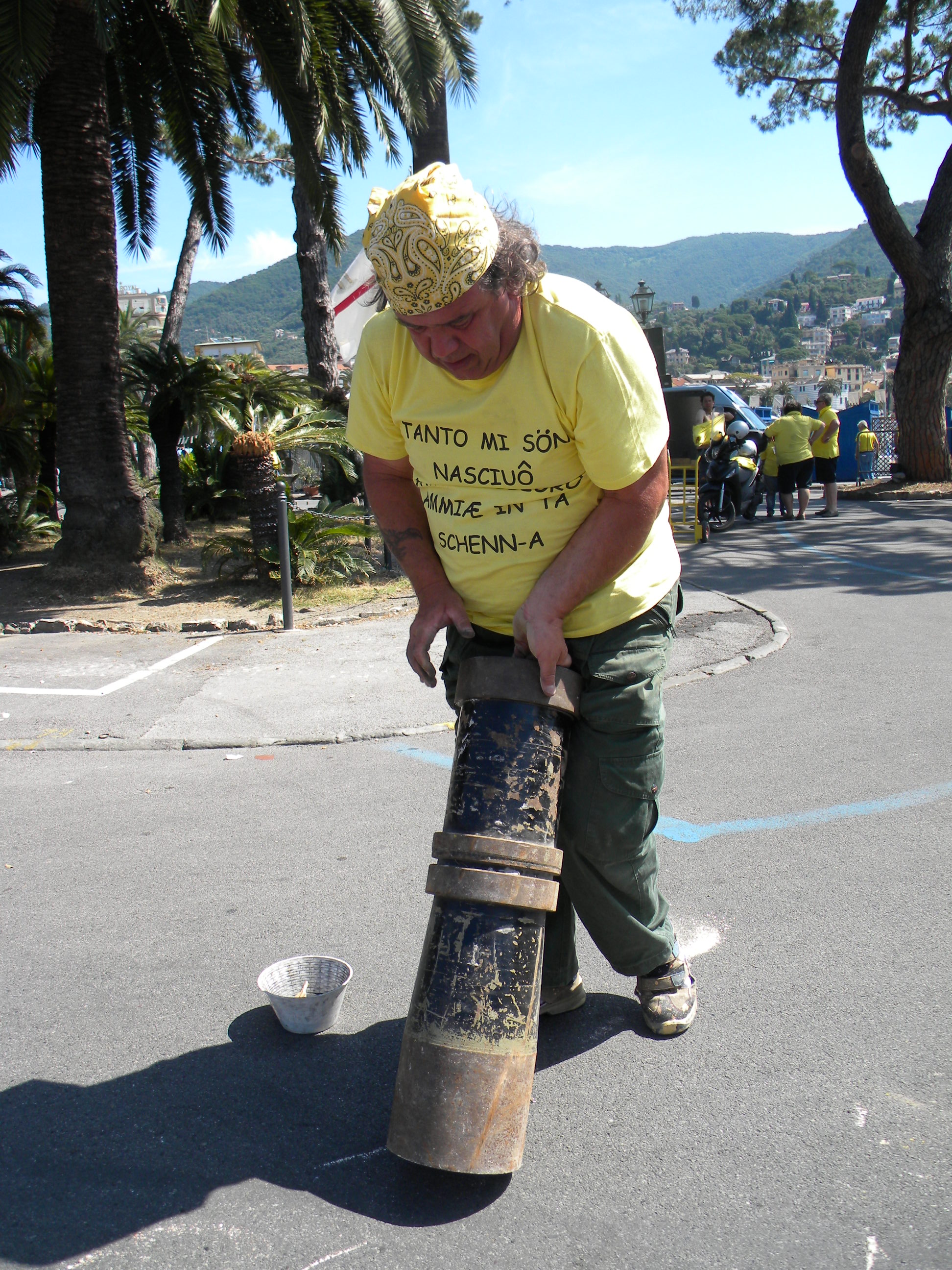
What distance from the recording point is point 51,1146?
2404mm

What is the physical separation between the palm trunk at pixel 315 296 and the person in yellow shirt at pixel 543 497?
13.8m

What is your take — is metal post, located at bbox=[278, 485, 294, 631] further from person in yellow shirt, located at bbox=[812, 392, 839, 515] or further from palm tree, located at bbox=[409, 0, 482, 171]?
person in yellow shirt, located at bbox=[812, 392, 839, 515]

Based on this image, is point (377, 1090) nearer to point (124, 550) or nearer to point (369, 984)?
point (369, 984)

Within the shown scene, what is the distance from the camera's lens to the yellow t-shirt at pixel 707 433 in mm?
13875

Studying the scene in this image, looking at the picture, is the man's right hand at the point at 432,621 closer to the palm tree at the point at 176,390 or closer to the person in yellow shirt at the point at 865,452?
the palm tree at the point at 176,390

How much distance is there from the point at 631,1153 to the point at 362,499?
39.4ft

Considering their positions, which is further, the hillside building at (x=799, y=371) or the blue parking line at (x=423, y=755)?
the hillside building at (x=799, y=371)

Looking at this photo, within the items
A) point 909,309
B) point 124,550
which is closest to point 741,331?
point 909,309

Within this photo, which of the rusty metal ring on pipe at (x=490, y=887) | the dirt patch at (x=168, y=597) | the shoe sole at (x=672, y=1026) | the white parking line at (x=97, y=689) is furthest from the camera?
the dirt patch at (x=168, y=597)

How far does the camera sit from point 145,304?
19975 centimetres

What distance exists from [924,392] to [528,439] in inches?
719

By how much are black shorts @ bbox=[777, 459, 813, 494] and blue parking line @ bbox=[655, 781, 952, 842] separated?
11.2 meters

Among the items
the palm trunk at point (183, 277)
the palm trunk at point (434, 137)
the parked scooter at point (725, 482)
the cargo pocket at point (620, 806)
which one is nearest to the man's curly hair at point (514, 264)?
the cargo pocket at point (620, 806)

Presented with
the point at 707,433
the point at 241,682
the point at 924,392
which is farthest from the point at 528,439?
the point at 924,392
